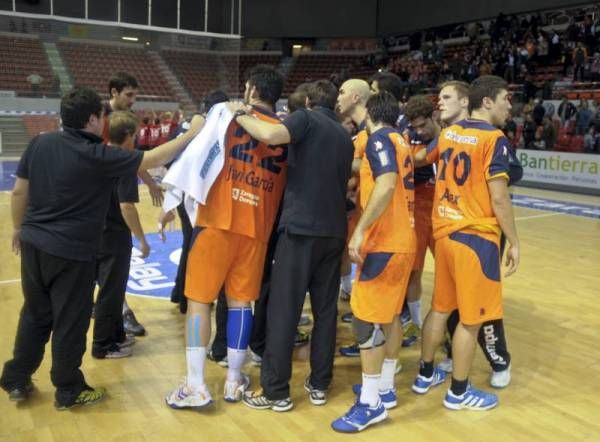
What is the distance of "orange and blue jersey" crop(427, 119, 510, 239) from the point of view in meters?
3.04

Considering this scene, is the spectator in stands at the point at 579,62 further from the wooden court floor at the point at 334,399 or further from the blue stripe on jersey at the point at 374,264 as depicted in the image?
the blue stripe on jersey at the point at 374,264

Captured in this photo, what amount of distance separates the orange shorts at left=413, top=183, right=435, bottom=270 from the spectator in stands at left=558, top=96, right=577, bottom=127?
11525 millimetres

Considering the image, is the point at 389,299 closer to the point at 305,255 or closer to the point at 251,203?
the point at 305,255

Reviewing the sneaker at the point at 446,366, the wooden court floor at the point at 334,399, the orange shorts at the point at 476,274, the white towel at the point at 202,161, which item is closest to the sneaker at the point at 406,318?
the wooden court floor at the point at 334,399

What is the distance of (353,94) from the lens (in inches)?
135

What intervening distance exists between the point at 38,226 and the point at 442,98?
2.46 metres

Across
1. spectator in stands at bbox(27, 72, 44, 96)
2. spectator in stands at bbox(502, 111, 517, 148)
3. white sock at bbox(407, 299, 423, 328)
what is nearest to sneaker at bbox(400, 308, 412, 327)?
white sock at bbox(407, 299, 423, 328)

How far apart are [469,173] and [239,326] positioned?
5.00ft

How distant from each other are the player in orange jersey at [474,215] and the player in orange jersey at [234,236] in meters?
0.95

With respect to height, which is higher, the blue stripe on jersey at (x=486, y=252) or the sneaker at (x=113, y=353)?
the blue stripe on jersey at (x=486, y=252)

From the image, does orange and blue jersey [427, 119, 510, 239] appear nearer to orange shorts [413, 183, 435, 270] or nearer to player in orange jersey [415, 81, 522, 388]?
player in orange jersey [415, 81, 522, 388]

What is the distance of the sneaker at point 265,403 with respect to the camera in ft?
10.4

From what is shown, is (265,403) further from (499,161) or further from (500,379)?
(499,161)

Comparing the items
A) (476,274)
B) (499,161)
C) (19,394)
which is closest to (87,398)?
(19,394)
